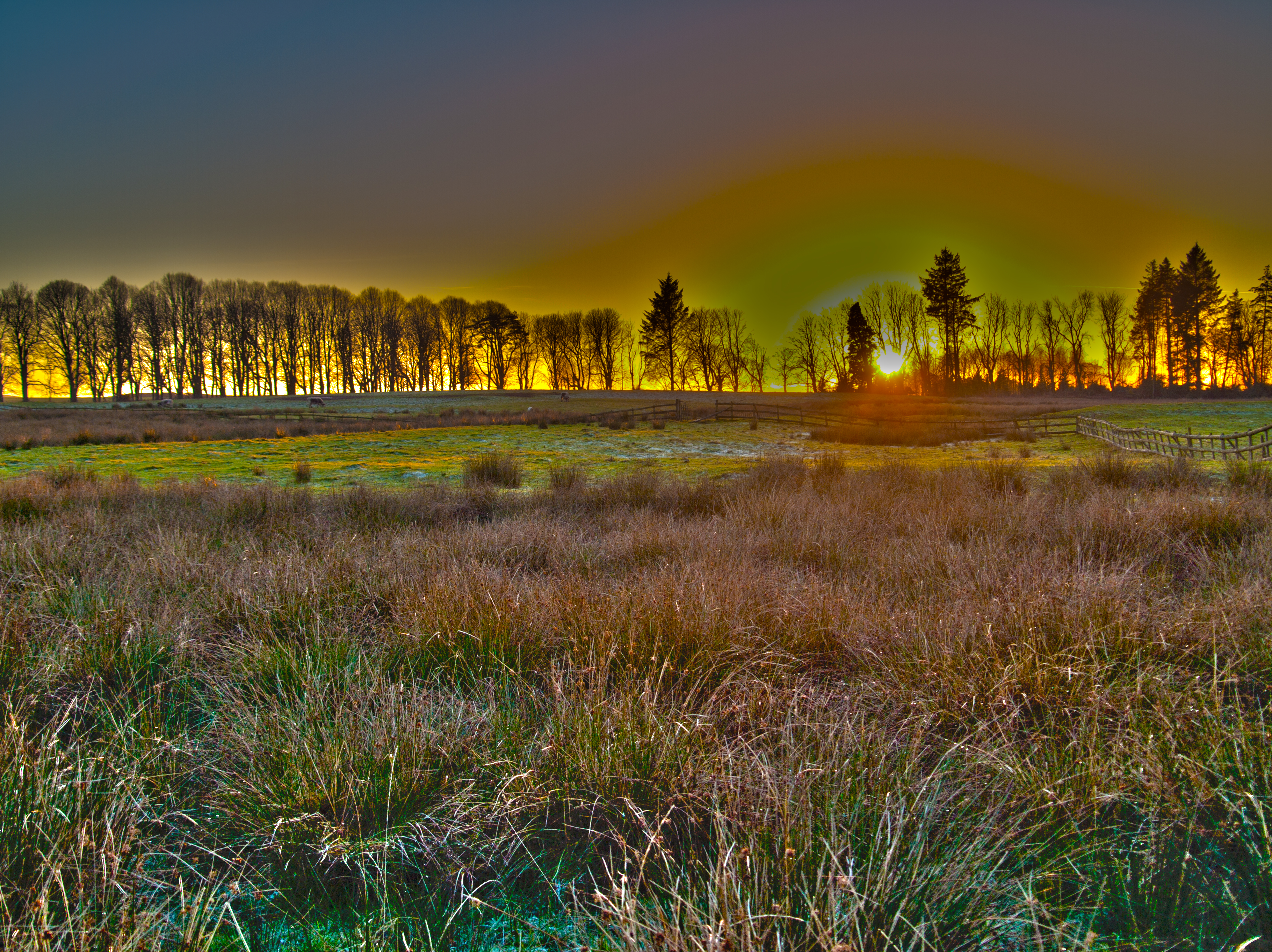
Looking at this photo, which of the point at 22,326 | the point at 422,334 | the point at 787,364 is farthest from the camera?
the point at 787,364

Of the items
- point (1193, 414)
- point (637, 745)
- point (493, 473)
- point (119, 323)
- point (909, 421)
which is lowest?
point (637, 745)

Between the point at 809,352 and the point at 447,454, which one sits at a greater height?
the point at 809,352

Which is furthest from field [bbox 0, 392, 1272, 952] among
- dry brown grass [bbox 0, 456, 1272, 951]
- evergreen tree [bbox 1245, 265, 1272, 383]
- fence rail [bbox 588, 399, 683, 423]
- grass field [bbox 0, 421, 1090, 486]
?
evergreen tree [bbox 1245, 265, 1272, 383]

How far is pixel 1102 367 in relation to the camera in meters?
68.8

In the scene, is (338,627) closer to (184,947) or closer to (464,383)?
(184,947)

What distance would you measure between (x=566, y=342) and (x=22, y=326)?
53.8 metres

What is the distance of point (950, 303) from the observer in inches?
2381

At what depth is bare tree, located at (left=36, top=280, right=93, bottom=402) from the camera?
54.0m

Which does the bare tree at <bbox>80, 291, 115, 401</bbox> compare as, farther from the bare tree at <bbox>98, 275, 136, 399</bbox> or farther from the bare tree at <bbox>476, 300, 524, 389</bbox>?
the bare tree at <bbox>476, 300, 524, 389</bbox>

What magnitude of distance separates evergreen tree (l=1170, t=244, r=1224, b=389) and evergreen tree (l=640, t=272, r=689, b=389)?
164 feet

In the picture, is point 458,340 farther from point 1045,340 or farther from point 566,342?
point 1045,340

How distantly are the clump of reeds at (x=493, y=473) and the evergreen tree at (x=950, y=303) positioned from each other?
62061 mm

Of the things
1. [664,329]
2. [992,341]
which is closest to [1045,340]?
[992,341]

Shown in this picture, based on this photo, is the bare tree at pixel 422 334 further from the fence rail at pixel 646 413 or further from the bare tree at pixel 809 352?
the bare tree at pixel 809 352
